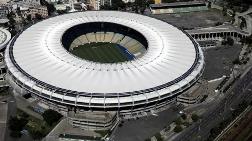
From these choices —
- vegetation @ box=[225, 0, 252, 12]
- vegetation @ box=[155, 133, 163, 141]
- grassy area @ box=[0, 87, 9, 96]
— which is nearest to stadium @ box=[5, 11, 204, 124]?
grassy area @ box=[0, 87, 9, 96]

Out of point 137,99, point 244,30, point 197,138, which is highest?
point 244,30

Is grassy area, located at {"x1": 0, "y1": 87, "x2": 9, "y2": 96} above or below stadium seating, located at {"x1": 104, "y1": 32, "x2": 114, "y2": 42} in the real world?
below

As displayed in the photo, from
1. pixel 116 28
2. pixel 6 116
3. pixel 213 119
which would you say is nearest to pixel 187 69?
pixel 213 119

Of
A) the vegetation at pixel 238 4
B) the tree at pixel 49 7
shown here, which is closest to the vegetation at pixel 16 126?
the tree at pixel 49 7

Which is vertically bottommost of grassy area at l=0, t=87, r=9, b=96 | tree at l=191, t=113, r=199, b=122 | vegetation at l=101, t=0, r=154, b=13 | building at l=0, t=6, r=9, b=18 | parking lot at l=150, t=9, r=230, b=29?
tree at l=191, t=113, r=199, b=122

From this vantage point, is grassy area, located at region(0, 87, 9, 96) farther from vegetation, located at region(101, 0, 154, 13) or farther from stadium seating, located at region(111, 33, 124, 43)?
vegetation, located at region(101, 0, 154, 13)

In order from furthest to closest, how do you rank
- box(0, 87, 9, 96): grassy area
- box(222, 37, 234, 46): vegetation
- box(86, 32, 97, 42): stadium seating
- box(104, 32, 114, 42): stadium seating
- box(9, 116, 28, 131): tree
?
box(104, 32, 114, 42): stadium seating, box(86, 32, 97, 42): stadium seating, box(222, 37, 234, 46): vegetation, box(0, 87, 9, 96): grassy area, box(9, 116, 28, 131): tree

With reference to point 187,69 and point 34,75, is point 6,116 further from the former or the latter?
point 187,69
